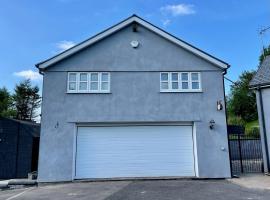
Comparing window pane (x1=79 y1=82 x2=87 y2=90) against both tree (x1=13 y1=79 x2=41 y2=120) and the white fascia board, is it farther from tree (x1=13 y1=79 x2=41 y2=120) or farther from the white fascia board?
tree (x1=13 y1=79 x2=41 y2=120)

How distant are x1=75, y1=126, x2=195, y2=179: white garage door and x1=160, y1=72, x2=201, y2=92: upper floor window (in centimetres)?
214

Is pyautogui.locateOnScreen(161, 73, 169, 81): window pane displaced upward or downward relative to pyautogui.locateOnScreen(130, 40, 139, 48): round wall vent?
downward

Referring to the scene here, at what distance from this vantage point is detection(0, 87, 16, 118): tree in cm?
4660

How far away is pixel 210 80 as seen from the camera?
14.4 metres

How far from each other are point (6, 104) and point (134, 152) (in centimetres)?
4305

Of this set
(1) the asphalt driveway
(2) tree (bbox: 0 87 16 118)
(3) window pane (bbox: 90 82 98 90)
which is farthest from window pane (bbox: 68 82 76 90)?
(2) tree (bbox: 0 87 16 118)

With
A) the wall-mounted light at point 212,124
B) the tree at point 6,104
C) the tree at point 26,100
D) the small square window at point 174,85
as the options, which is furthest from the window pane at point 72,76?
the tree at point 26,100

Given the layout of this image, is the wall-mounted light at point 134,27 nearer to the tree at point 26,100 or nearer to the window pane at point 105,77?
the window pane at point 105,77

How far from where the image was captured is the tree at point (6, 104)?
153 feet

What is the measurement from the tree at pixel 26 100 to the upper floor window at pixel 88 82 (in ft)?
138

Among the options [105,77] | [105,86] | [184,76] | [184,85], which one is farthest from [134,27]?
[184,85]

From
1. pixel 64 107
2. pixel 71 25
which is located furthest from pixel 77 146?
pixel 71 25

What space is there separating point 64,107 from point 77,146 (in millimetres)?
2130

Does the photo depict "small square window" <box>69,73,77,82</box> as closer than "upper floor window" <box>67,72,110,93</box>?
No
